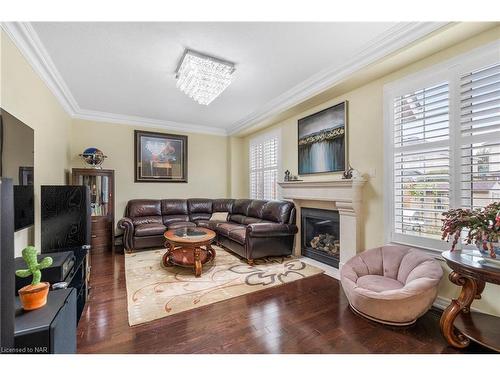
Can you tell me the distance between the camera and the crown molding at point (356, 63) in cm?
202

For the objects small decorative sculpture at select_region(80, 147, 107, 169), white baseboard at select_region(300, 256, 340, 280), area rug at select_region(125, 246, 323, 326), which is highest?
small decorative sculpture at select_region(80, 147, 107, 169)

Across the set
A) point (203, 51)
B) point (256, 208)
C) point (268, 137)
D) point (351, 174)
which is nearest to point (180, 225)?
point (256, 208)

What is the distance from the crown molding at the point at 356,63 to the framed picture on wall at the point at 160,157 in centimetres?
227

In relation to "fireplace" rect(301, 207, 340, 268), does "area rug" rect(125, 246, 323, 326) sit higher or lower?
lower

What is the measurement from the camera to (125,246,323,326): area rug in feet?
7.38

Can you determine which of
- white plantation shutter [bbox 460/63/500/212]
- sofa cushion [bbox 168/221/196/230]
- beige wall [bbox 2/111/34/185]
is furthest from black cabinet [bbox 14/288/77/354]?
white plantation shutter [bbox 460/63/500/212]

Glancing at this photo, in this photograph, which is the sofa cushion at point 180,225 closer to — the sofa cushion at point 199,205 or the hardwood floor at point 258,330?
the sofa cushion at point 199,205

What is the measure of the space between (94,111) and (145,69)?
94.4 inches

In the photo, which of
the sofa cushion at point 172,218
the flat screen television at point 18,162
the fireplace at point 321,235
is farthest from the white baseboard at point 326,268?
the flat screen television at point 18,162

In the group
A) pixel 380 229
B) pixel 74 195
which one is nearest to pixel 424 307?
pixel 380 229

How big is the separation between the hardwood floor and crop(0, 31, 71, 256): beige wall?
1233 mm

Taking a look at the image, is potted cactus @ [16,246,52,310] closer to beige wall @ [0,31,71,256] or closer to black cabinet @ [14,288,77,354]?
black cabinet @ [14,288,77,354]
